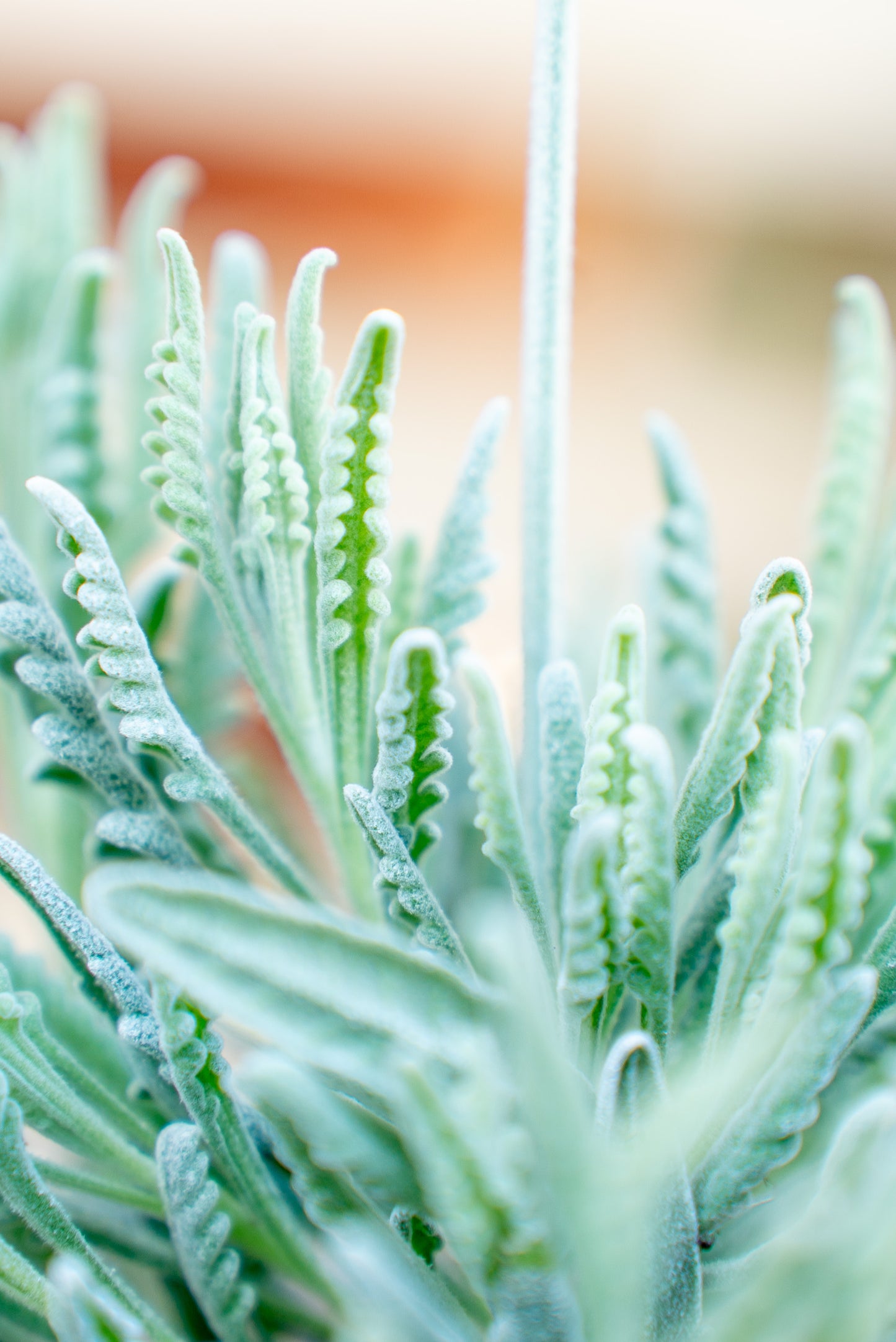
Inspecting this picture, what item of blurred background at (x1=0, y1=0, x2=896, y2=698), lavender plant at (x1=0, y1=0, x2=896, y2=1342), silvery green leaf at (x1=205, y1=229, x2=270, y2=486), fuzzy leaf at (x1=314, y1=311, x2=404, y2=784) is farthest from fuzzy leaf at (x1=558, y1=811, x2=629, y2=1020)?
blurred background at (x1=0, y1=0, x2=896, y2=698)

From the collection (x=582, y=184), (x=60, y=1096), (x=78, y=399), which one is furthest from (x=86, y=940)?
(x=582, y=184)

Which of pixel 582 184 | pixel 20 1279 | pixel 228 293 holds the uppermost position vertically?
pixel 582 184

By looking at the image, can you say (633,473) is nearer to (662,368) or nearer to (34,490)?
(662,368)

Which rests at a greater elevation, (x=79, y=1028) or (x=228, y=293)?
(x=228, y=293)

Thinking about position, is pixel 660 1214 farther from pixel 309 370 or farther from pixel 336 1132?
pixel 309 370

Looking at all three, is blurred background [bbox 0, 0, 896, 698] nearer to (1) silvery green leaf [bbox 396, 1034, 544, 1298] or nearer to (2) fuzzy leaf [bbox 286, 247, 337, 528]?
(2) fuzzy leaf [bbox 286, 247, 337, 528]

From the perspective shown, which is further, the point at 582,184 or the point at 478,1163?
the point at 582,184

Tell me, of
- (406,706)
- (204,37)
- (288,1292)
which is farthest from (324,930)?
(204,37)

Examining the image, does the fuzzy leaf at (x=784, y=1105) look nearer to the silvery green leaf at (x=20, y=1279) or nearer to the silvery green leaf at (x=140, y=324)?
the silvery green leaf at (x=20, y=1279)
